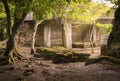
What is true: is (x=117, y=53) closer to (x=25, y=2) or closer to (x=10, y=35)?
(x=25, y=2)

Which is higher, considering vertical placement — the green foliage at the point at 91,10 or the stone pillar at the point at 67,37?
the green foliage at the point at 91,10

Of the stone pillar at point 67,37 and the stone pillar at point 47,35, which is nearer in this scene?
the stone pillar at point 67,37

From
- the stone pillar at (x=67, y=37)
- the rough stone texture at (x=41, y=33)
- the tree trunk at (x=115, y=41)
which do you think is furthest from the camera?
the rough stone texture at (x=41, y=33)

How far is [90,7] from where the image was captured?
21156mm

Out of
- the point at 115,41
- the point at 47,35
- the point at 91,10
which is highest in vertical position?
the point at 91,10

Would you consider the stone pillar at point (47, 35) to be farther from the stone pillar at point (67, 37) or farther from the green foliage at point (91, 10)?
the green foliage at point (91, 10)

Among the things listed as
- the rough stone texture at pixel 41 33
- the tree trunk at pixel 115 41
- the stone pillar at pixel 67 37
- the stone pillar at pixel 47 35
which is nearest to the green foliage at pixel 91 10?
the stone pillar at pixel 67 37

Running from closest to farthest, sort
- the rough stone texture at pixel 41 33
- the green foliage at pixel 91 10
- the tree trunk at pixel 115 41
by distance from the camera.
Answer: the tree trunk at pixel 115 41, the green foliage at pixel 91 10, the rough stone texture at pixel 41 33

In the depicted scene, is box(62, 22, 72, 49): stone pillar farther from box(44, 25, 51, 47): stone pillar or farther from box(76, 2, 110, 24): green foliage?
box(76, 2, 110, 24): green foliage

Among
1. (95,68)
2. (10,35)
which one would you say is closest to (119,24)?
(95,68)

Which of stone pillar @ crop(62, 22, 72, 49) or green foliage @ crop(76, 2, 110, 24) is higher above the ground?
green foliage @ crop(76, 2, 110, 24)

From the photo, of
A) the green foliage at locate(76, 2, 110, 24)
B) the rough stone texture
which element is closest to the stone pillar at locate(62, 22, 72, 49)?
the rough stone texture

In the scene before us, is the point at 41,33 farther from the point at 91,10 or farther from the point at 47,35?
the point at 91,10

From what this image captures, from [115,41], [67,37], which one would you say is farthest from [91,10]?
[115,41]
